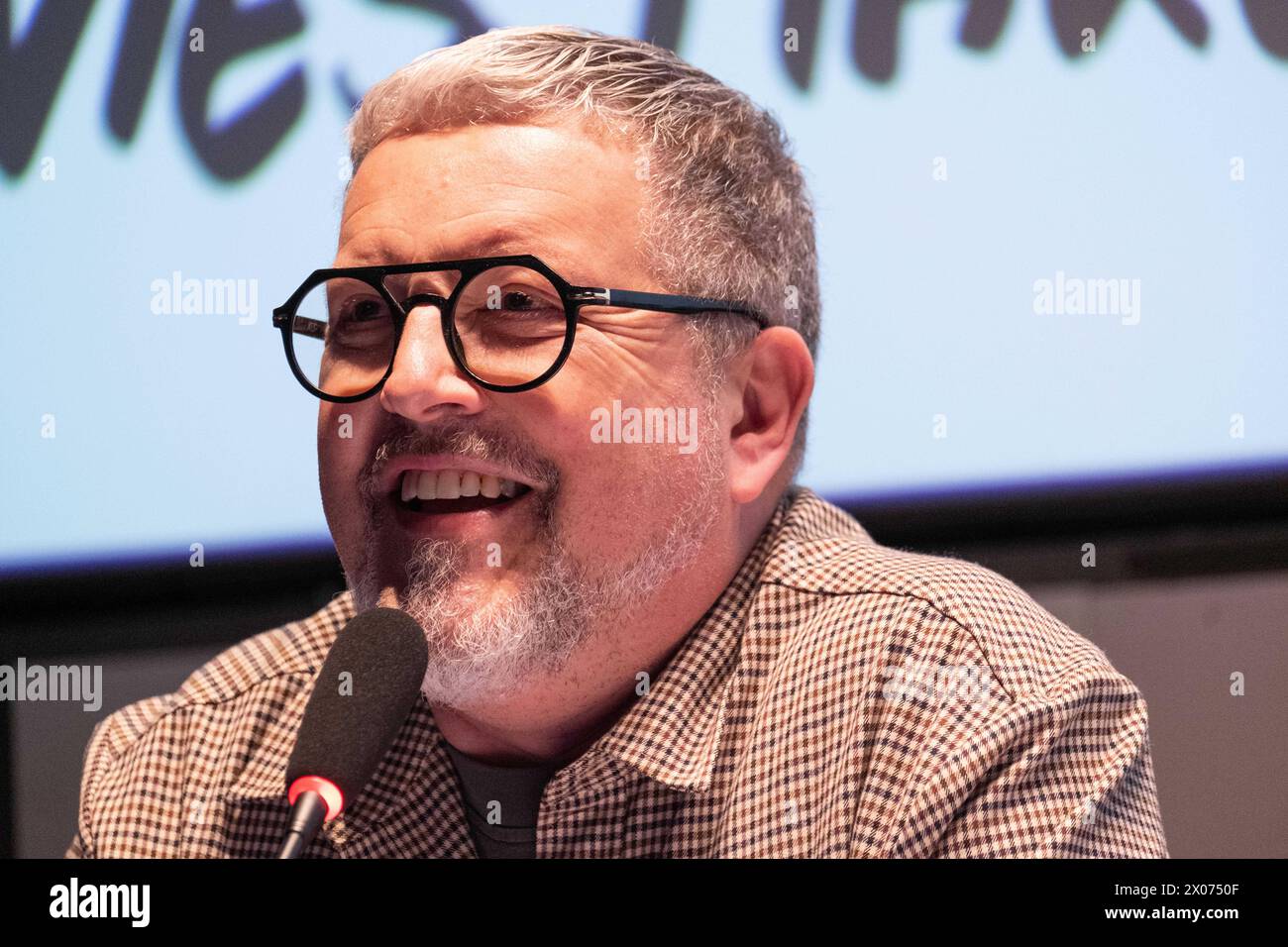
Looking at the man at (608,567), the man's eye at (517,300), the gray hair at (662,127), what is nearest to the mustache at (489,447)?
the man at (608,567)

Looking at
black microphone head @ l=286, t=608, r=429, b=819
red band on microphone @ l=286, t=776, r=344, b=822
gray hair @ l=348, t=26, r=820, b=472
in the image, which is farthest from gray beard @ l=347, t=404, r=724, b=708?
red band on microphone @ l=286, t=776, r=344, b=822

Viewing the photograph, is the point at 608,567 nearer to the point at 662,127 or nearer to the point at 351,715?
the point at 351,715

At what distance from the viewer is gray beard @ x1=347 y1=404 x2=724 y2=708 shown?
130cm

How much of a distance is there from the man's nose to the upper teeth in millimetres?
75

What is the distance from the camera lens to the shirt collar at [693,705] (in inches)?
52.4

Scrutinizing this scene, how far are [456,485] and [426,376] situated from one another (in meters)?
0.13

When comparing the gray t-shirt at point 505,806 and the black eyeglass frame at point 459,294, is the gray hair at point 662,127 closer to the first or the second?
the black eyeglass frame at point 459,294

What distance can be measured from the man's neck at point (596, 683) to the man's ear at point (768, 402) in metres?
0.06

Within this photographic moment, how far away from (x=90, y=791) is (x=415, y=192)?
825mm

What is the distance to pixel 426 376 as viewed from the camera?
128cm

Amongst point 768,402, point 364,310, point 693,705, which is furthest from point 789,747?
point 364,310

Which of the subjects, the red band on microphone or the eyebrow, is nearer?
the red band on microphone

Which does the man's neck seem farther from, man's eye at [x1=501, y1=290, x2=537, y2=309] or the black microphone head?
man's eye at [x1=501, y1=290, x2=537, y2=309]
